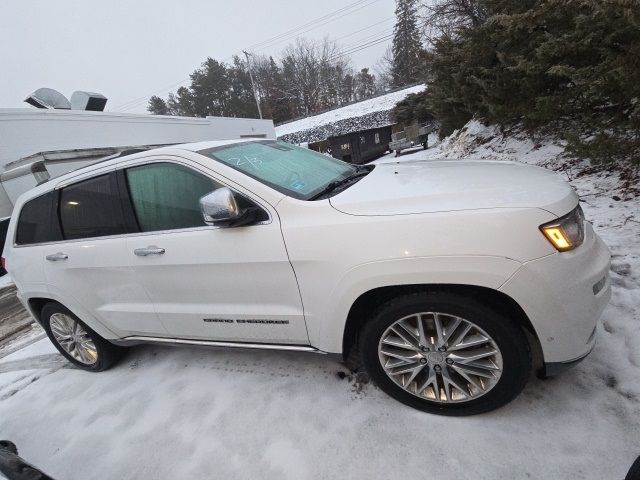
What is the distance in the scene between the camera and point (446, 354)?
6.26 ft

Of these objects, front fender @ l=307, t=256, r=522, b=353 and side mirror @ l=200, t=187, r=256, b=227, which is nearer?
front fender @ l=307, t=256, r=522, b=353

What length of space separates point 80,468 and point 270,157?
8.27 ft

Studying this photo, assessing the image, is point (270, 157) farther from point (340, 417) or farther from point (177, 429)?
point (177, 429)

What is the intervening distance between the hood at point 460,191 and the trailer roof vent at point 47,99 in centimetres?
1725

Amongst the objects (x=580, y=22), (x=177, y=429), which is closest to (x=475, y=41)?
(x=580, y=22)

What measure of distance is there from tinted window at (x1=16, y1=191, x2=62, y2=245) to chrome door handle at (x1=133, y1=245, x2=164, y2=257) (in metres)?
1.08

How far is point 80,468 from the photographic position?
2.28 metres

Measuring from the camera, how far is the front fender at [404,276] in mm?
1600

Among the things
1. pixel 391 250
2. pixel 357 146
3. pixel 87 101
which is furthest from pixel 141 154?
pixel 357 146

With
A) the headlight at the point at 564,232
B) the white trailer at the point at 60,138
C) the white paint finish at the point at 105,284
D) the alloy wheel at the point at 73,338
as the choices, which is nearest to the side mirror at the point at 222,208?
the white paint finish at the point at 105,284

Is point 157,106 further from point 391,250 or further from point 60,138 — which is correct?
point 391,250

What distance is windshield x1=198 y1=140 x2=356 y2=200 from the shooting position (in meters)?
2.21

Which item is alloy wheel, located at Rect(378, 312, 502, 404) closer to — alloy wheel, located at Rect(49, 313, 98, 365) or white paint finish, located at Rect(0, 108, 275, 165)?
alloy wheel, located at Rect(49, 313, 98, 365)

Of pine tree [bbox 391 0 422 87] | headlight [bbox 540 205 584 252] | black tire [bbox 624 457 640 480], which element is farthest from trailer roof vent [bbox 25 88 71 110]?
pine tree [bbox 391 0 422 87]
